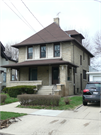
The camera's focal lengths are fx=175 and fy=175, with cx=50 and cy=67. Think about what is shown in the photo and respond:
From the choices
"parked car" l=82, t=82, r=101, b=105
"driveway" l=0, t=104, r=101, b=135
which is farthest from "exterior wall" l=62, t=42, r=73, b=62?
"driveway" l=0, t=104, r=101, b=135

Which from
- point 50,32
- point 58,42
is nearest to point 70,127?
point 58,42

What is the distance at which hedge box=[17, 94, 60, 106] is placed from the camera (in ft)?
36.8

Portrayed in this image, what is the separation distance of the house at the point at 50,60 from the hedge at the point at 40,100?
6.95 m

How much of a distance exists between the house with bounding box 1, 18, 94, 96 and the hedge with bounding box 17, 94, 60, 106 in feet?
22.8

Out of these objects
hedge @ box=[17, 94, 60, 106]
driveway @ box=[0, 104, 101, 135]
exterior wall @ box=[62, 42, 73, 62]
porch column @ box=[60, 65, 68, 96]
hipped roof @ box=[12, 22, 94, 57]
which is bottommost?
driveway @ box=[0, 104, 101, 135]

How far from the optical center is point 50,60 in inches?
827

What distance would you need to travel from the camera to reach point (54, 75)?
21.5 meters

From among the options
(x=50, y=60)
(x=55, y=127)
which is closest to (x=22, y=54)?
(x=50, y=60)

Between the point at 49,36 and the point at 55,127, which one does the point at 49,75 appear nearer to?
the point at 49,36

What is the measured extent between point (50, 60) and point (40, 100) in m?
9.93

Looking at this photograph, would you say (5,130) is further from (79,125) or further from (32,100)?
(32,100)

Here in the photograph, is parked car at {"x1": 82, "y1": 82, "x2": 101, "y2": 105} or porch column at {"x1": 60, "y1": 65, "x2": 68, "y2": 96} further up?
porch column at {"x1": 60, "y1": 65, "x2": 68, "y2": 96}

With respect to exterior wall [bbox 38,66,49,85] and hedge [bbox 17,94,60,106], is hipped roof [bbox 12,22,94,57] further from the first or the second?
hedge [bbox 17,94,60,106]

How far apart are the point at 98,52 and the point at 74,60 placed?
12.8 meters
